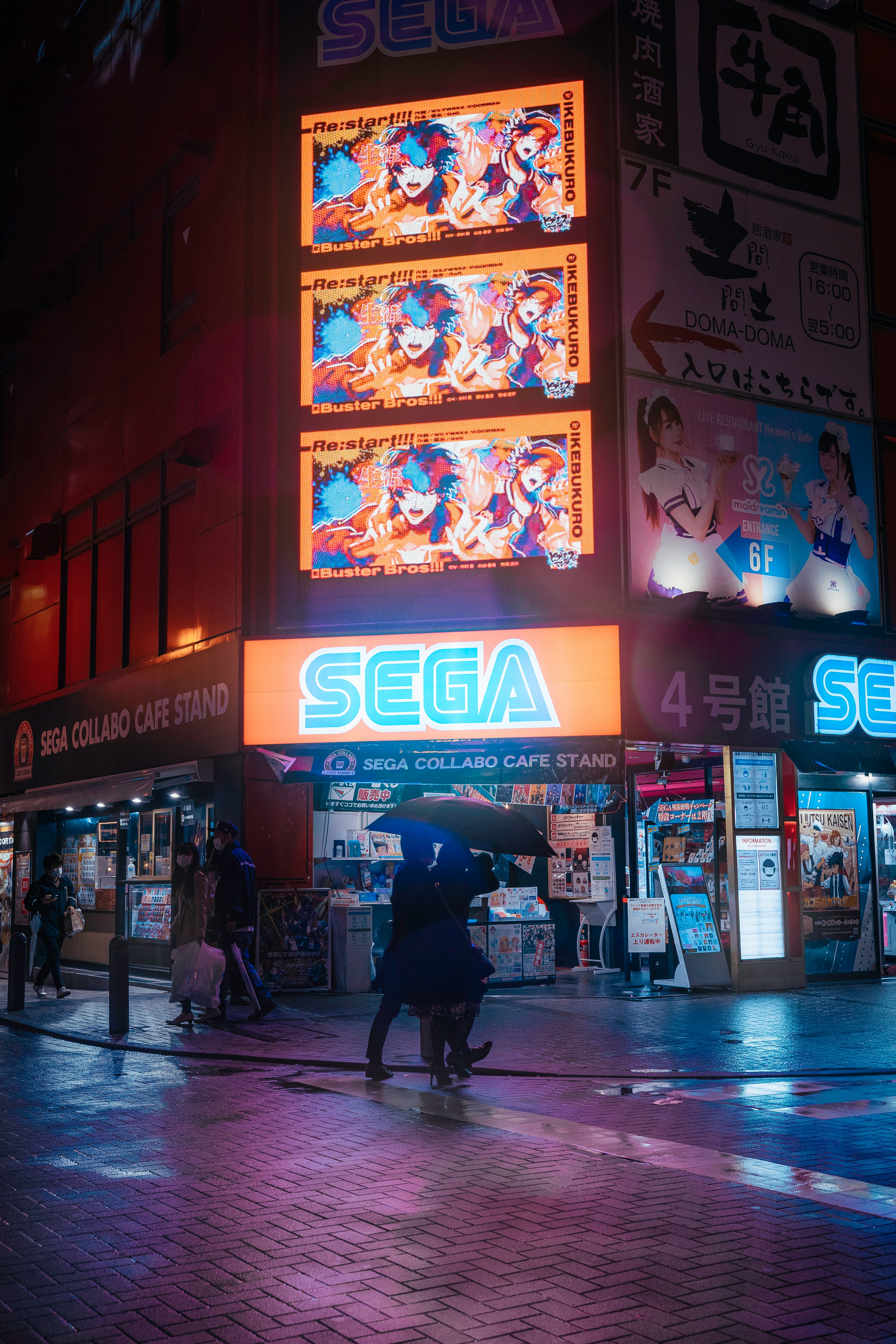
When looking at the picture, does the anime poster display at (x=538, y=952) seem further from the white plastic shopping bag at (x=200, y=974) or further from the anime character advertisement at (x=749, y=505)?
the white plastic shopping bag at (x=200, y=974)

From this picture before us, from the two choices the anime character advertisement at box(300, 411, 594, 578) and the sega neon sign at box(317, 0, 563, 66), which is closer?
the anime character advertisement at box(300, 411, 594, 578)

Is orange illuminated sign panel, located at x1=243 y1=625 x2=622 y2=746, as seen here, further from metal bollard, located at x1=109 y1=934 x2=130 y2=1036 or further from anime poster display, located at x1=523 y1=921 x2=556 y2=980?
metal bollard, located at x1=109 y1=934 x2=130 y2=1036

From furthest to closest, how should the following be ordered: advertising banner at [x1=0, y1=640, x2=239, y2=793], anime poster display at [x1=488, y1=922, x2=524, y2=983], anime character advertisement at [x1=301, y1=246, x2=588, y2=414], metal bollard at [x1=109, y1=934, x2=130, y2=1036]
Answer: advertising banner at [x1=0, y1=640, x2=239, y2=793] → anime poster display at [x1=488, y1=922, x2=524, y2=983] → anime character advertisement at [x1=301, y1=246, x2=588, y2=414] → metal bollard at [x1=109, y1=934, x2=130, y2=1036]

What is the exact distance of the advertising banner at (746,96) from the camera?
1722 centimetres

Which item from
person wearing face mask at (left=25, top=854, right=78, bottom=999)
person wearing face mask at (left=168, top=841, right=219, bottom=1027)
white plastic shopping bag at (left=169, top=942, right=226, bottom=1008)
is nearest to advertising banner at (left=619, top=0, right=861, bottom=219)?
person wearing face mask at (left=168, top=841, right=219, bottom=1027)

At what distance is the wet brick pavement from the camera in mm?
4770

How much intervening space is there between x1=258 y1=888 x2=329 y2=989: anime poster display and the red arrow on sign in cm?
840

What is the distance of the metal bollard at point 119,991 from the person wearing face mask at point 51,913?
13.3 ft

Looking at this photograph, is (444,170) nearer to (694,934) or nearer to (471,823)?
(471,823)

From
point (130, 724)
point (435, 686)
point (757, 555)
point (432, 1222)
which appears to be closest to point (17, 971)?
point (130, 724)

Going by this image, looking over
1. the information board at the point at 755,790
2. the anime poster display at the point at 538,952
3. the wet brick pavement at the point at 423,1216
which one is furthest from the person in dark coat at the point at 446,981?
the information board at the point at 755,790

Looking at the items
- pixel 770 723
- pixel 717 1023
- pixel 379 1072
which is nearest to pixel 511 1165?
pixel 379 1072

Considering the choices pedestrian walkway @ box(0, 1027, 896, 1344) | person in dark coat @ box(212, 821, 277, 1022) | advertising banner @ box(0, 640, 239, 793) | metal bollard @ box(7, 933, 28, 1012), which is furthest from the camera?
advertising banner @ box(0, 640, 239, 793)

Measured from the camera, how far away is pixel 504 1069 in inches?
420
